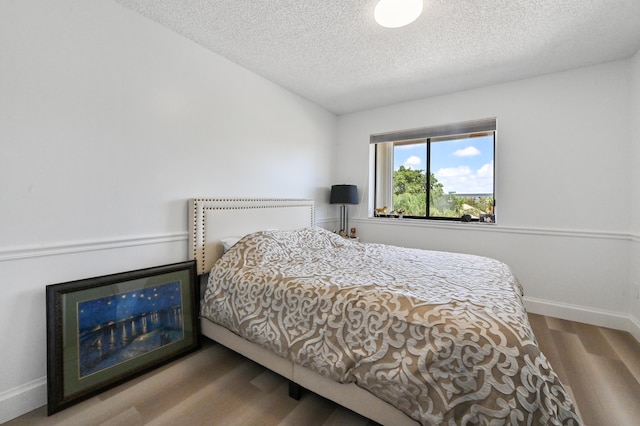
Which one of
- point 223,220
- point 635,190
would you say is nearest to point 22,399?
point 223,220

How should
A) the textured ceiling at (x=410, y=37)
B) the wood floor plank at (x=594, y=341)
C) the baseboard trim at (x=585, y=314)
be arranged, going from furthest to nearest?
the baseboard trim at (x=585, y=314), the wood floor plank at (x=594, y=341), the textured ceiling at (x=410, y=37)

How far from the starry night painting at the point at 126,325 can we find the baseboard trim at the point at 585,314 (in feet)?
10.9

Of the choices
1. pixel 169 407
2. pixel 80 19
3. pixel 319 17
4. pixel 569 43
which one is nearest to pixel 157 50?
pixel 80 19

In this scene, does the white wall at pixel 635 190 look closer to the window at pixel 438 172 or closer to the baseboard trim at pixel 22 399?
the window at pixel 438 172

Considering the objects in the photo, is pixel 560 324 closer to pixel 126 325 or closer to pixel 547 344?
pixel 547 344

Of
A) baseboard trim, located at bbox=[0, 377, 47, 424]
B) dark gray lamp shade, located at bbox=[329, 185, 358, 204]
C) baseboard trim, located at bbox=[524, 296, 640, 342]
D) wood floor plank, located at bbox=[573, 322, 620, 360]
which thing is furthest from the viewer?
dark gray lamp shade, located at bbox=[329, 185, 358, 204]

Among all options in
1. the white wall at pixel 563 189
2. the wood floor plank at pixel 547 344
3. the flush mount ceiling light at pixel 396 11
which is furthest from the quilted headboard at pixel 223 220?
the wood floor plank at pixel 547 344

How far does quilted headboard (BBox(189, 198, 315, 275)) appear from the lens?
215 centimetres

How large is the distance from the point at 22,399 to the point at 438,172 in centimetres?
400

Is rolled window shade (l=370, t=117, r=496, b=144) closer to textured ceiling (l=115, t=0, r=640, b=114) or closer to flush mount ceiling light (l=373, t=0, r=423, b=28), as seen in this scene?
textured ceiling (l=115, t=0, r=640, b=114)

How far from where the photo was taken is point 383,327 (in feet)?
4.06

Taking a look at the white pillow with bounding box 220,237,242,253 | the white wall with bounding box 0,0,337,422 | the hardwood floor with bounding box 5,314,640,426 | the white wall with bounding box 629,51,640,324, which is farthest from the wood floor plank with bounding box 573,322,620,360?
the white wall with bounding box 0,0,337,422

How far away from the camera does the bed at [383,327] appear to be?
98 centimetres

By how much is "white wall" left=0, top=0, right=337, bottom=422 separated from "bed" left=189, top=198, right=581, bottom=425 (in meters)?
0.37
